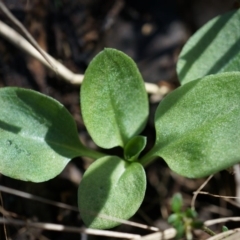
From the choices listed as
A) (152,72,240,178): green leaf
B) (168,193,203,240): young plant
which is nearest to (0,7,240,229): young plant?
(152,72,240,178): green leaf

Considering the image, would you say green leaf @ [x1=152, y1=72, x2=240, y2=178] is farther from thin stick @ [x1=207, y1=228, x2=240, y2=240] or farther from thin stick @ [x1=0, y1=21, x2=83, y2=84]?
thin stick @ [x1=0, y1=21, x2=83, y2=84]

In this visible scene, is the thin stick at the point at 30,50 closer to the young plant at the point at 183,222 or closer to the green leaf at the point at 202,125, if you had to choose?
the green leaf at the point at 202,125

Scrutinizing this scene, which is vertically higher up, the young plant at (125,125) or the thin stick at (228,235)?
the young plant at (125,125)

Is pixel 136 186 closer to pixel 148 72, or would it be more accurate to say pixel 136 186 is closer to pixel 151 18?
pixel 148 72

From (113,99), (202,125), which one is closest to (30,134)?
(113,99)

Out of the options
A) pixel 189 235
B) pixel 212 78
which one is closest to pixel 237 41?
pixel 212 78

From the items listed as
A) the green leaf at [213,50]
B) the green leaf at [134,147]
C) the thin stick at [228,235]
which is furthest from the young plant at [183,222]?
the green leaf at [213,50]
